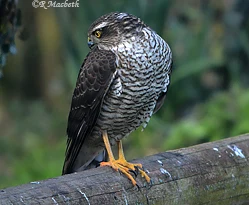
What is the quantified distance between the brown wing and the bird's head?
75 mm

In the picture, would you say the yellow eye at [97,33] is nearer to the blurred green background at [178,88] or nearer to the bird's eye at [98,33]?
the bird's eye at [98,33]

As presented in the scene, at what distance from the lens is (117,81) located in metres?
3.60

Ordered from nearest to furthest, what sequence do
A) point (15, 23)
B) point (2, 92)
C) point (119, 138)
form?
point (15, 23) < point (119, 138) < point (2, 92)

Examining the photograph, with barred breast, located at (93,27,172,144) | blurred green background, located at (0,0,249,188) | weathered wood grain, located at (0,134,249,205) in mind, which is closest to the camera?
weathered wood grain, located at (0,134,249,205)

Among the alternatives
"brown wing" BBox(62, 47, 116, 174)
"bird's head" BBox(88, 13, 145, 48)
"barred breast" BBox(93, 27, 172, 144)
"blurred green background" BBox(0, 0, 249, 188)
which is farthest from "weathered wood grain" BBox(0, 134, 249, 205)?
"blurred green background" BBox(0, 0, 249, 188)

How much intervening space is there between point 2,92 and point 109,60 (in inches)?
283

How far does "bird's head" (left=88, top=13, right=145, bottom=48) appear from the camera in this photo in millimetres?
3631

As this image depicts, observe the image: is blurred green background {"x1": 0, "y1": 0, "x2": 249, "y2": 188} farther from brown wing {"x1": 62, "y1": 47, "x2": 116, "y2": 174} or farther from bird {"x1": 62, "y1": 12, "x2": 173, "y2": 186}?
brown wing {"x1": 62, "y1": 47, "x2": 116, "y2": 174}

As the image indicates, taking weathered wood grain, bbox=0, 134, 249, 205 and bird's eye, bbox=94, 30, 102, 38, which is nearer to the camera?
weathered wood grain, bbox=0, 134, 249, 205

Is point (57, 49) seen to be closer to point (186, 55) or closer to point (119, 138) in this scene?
point (186, 55)

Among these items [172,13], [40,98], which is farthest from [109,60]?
[40,98]

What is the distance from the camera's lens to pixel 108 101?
12.2 ft

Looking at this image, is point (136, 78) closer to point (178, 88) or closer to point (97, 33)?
point (97, 33)

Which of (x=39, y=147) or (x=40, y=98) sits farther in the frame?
(x=40, y=98)
